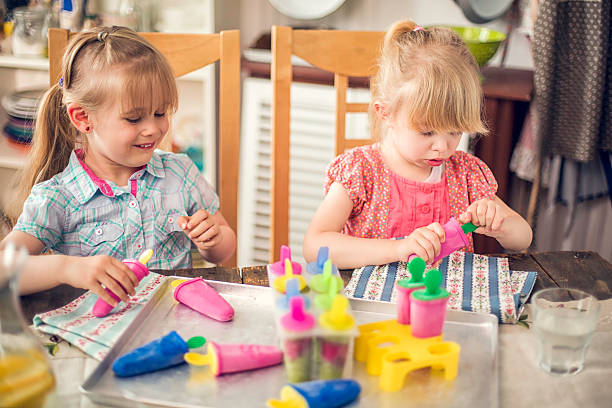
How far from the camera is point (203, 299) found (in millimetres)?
912

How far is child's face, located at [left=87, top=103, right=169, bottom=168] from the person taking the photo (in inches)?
45.1

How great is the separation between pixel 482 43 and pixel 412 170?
2.38 ft

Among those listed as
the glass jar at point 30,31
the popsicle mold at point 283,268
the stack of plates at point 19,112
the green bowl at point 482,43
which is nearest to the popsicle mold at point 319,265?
the popsicle mold at point 283,268

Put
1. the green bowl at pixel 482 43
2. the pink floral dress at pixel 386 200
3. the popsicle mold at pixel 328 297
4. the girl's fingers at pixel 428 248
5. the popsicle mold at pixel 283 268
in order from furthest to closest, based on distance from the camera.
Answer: the green bowl at pixel 482 43 → the pink floral dress at pixel 386 200 → the girl's fingers at pixel 428 248 → the popsicle mold at pixel 283 268 → the popsicle mold at pixel 328 297

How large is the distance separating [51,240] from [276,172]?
0.54 metres

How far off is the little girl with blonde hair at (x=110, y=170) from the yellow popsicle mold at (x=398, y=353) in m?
0.40

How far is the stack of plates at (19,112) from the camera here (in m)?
2.35

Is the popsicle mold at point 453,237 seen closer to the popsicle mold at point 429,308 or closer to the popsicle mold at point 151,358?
the popsicle mold at point 429,308

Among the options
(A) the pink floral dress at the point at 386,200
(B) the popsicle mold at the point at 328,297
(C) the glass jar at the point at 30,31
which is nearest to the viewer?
(B) the popsicle mold at the point at 328,297

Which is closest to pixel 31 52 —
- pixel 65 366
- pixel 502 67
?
pixel 502 67

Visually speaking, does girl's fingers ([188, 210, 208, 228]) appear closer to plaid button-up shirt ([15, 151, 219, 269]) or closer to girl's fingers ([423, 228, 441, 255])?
plaid button-up shirt ([15, 151, 219, 269])

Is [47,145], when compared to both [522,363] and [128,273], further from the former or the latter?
[522,363]

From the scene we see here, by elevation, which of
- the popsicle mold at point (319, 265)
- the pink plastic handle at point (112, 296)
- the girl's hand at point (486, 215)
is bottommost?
the pink plastic handle at point (112, 296)

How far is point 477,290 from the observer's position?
997mm
